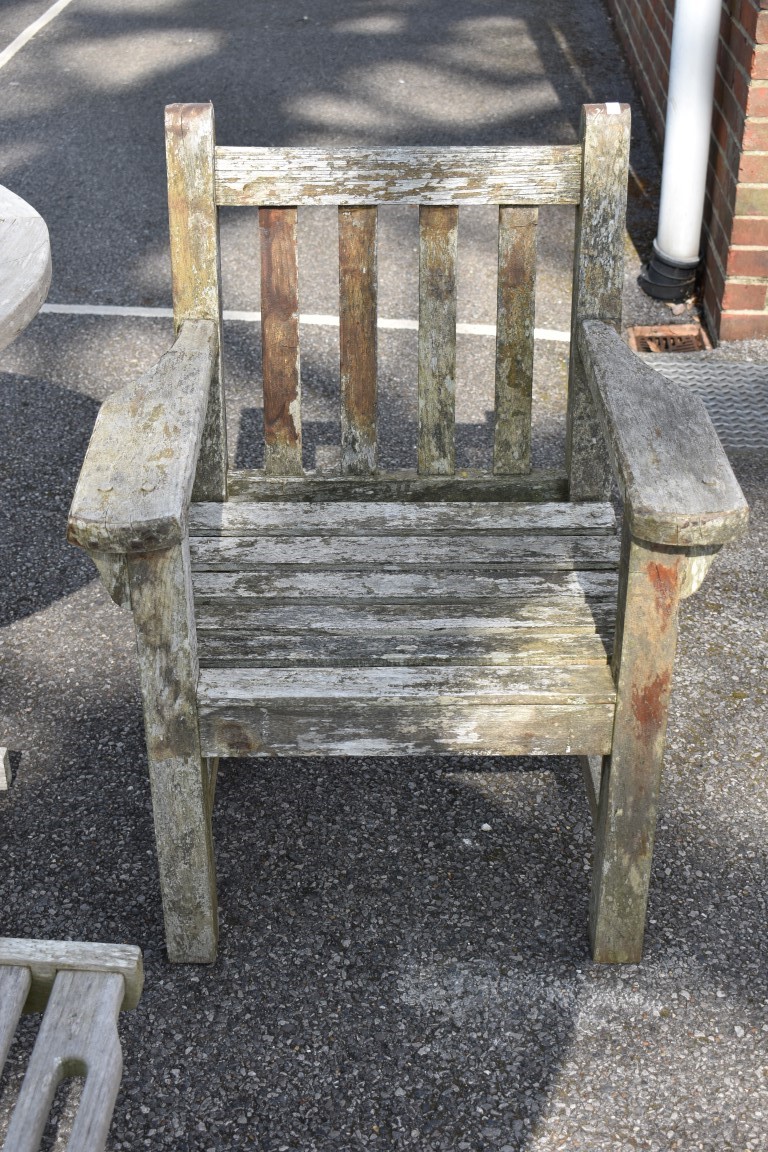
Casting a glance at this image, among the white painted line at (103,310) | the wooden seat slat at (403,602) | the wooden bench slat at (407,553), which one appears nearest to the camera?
the wooden seat slat at (403,602)

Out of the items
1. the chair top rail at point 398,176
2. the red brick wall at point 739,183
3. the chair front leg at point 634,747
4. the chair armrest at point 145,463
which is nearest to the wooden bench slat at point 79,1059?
the chair armrest at point 145,463

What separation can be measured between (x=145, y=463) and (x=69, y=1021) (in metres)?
0.67

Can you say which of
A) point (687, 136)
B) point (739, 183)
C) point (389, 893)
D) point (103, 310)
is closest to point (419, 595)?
point (389, 893)

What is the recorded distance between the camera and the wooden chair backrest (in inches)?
84.9

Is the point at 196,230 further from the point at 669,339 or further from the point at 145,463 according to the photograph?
the point at 669,339

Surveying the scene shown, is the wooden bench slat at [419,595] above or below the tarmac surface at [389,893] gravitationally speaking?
above

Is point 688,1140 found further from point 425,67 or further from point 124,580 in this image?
point 425,67

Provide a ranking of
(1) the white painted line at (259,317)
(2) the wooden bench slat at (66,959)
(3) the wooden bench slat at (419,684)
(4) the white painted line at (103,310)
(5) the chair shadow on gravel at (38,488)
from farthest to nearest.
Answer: (4) the white painted line at (103,310) → (1) the white painted line at (259,317) → (5) the chair shadow on gravel at (38,488) → (3) the wooden bench slat at (419,684) → (2) the wooden bench slat at (66,959)

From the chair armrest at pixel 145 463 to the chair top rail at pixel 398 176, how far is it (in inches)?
13.7

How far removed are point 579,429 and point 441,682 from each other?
65 cm

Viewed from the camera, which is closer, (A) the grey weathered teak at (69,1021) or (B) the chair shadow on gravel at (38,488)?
(A) the grey weathered teak at (69,1021)

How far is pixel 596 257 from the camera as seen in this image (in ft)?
7.21

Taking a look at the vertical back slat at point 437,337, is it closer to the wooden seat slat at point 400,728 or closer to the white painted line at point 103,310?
the wooden seat slat at point 400,728

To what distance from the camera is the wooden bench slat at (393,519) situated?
2209mm
